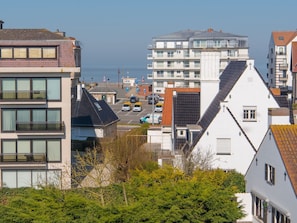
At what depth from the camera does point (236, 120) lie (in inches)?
1325

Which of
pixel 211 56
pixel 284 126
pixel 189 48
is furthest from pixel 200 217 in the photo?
pixel 189 48

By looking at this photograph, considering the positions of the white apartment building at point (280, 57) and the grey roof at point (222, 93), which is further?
the white apartment building at point (280, 57)

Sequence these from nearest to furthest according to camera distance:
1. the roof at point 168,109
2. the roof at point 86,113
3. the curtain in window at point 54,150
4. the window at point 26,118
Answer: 1. the window at point 26,118
2. the curtain in window at point 54,150
3. the roof at point 168,109
4. the roof at point 86,113

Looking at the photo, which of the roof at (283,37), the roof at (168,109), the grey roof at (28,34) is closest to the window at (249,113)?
the roof at (168,109)

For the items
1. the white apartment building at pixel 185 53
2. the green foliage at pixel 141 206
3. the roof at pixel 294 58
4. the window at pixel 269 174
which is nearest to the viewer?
the green foliage at pixel 141 206

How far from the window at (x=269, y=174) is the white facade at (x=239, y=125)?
24.6ft

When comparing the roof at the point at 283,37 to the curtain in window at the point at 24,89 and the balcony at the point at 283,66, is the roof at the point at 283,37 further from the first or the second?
the curtain in window at the point at 24,89

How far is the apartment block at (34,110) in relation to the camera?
36.8m

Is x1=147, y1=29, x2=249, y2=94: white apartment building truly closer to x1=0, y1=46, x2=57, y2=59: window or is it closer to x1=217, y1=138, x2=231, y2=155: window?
x1=0, y1=46, x2=57, y2=59: window

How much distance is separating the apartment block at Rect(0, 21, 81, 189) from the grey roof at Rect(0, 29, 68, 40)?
0.38 meters

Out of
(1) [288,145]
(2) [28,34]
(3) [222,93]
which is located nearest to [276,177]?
(1) [288,145]

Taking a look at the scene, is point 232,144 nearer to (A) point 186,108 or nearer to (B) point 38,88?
(A) point 186,108

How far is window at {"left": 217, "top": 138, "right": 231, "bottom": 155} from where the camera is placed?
108 ft

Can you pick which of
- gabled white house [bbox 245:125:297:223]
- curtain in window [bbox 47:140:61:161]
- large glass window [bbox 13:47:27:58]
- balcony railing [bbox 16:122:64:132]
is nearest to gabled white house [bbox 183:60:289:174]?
gabled white house [bbox 245:125:297:223]
